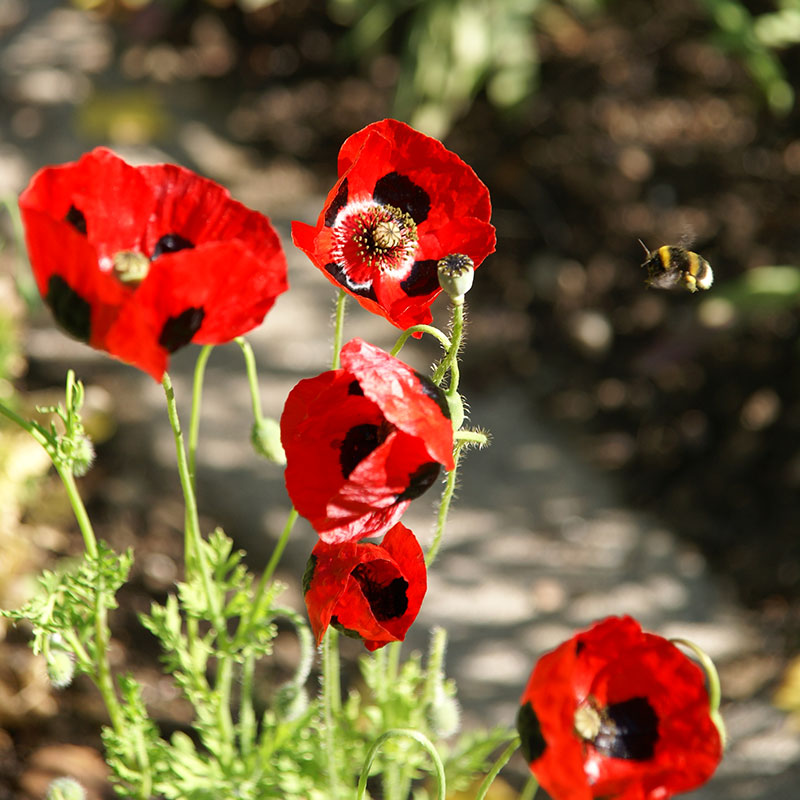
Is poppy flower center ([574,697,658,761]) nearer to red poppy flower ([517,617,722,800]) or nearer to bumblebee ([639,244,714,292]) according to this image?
red poppy flower ([517,617,722,800])

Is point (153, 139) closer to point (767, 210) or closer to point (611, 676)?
point (767, 210)

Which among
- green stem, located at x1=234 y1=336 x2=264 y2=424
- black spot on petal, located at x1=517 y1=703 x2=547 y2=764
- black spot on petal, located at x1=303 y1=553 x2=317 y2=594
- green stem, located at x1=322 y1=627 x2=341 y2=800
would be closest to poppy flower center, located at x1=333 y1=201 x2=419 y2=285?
green stem, located at x1=234 y1=336 x2=264 y2=424

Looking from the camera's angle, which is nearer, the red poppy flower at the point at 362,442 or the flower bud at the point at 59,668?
the red poppy flower at the point at 362,442

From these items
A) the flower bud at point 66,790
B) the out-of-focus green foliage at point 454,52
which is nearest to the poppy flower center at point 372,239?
the flower bud at point 66,790

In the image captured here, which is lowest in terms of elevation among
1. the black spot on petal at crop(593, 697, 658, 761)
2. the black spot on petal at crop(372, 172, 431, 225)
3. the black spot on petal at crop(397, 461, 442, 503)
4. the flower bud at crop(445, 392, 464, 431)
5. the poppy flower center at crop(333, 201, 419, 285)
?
the black spot on petal at crop(593, 697, 658, 761)

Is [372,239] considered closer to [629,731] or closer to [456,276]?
[456,276]

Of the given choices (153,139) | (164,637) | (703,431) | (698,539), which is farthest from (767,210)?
(164,637)

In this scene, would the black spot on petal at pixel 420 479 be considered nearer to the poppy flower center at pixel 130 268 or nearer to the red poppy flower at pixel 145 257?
the red poppy flower at pixel 145 257

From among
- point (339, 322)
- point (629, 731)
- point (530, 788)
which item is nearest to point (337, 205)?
point (339, 322)
